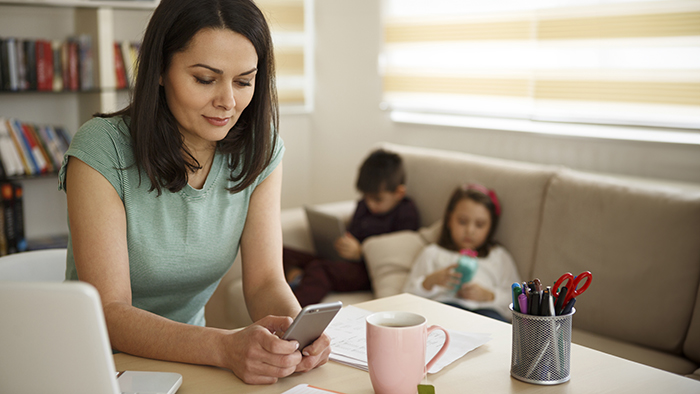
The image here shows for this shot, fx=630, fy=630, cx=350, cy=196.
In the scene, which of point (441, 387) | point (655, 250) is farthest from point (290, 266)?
point (441, 387)

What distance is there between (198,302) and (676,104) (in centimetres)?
193

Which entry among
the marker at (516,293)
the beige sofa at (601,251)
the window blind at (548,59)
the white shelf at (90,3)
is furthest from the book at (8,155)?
the marker at (516,293)

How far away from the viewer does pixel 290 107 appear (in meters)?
4.22

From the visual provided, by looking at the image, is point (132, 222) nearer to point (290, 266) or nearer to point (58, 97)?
point (290, 266)

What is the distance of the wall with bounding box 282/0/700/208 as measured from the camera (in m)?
2.89

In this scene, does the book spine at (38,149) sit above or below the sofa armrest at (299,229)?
above

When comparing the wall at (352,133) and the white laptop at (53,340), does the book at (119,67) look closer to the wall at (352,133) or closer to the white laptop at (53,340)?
the wall at (352,133)

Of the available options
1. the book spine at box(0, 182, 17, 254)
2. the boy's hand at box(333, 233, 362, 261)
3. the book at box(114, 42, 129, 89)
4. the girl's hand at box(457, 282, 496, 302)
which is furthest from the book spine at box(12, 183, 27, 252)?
the girl's hand at box(457, 282, 496, 302)

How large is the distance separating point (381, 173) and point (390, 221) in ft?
0.69

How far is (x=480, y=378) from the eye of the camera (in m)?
0.97

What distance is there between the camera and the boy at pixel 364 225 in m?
2.51

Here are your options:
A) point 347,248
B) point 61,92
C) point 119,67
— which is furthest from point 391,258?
point 61,92

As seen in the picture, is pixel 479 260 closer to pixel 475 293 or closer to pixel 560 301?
pixel 475 293

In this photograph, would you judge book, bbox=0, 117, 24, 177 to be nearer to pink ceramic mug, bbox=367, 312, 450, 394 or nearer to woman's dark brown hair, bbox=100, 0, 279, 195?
woman's dark brown hair, bbox=100, 0, 279, 195
